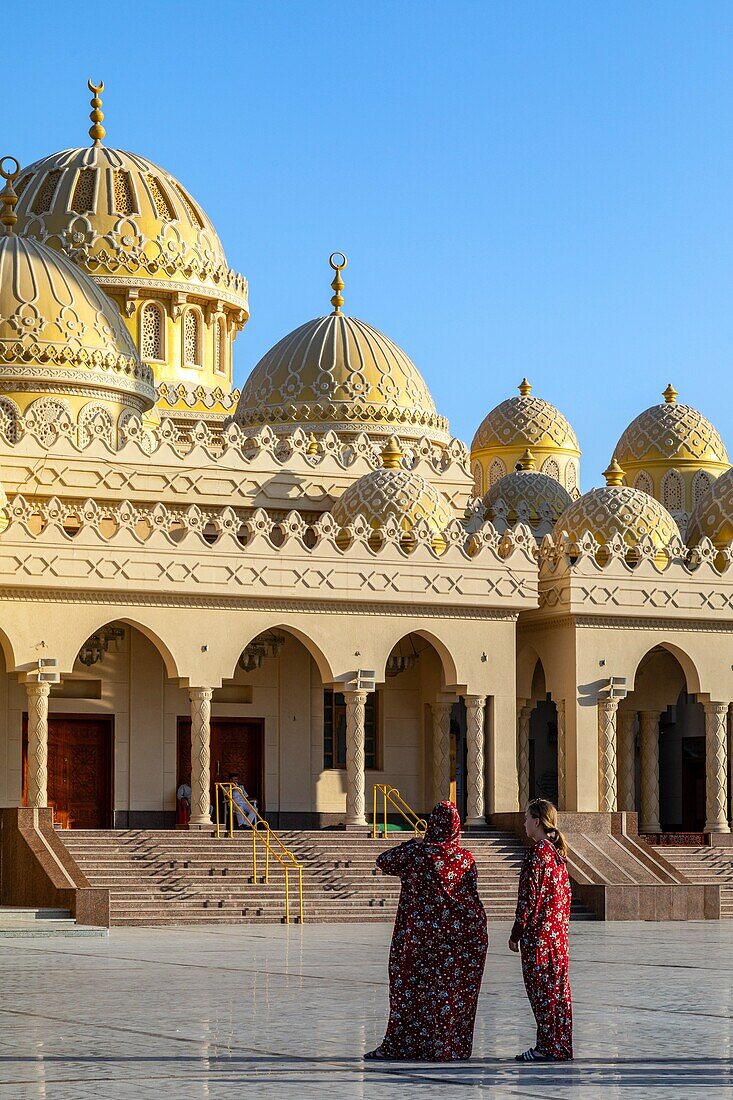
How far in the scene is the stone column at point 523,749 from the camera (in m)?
32.2

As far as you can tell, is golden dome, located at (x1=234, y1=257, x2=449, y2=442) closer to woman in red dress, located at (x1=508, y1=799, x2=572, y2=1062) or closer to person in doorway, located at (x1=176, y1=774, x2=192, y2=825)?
person in doorway, located at (x1=176, y1=774, x2=192, y2=825)

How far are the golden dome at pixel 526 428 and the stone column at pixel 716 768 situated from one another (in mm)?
12035

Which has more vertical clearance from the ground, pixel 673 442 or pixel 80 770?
pixel 673 442

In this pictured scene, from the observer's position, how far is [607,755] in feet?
100

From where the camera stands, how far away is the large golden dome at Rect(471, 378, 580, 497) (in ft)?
140

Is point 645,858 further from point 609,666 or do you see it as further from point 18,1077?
point 18,1077

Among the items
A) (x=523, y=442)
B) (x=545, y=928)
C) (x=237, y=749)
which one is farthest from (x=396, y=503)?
(x=545, y=928)

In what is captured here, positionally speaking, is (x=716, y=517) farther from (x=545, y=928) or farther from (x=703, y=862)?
(x=545, y=928)

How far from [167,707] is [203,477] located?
428 cm

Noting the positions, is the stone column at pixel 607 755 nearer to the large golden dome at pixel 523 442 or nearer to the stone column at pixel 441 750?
the stone column at pixel 441 750

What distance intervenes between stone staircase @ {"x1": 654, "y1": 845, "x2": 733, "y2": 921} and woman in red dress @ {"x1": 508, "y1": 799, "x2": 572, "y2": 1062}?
16.8m

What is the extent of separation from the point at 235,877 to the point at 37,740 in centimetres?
443

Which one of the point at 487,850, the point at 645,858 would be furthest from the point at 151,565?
the point at 645,858

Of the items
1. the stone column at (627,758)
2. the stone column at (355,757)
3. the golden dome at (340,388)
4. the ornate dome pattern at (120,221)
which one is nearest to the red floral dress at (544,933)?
the stone column at (355,757)
